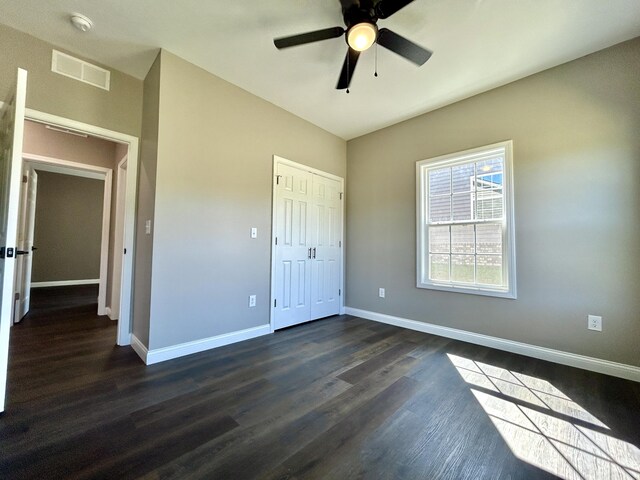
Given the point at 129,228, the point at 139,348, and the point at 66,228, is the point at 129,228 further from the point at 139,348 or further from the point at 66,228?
the point at 66,228

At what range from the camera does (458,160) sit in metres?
3.23

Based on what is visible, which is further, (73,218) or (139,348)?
(73,218)

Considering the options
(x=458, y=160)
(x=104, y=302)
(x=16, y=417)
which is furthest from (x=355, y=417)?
(x=104, y=302)

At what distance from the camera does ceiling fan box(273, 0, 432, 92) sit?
173 centimetres

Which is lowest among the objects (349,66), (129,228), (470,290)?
(470,290)

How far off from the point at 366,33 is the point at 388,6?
184mm

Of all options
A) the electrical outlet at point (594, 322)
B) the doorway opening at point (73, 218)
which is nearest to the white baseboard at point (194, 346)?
the doorway opening at point (73, 218)

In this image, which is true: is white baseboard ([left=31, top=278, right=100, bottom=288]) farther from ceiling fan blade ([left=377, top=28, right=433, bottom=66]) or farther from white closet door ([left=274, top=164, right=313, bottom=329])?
ceiling fan blade ([left=377, top=28, right=433, bottom=66])

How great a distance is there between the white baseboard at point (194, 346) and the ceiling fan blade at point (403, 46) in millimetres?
3026

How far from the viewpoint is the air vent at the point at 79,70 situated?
243 centimetres

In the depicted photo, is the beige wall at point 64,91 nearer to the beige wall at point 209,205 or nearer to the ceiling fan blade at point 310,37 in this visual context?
the beige wall at point 209,205

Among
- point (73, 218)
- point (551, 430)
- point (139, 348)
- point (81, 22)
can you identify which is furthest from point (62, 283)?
point (551, 430)

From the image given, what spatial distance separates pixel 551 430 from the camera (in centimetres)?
161

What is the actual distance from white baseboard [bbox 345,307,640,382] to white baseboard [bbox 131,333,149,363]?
286cm
